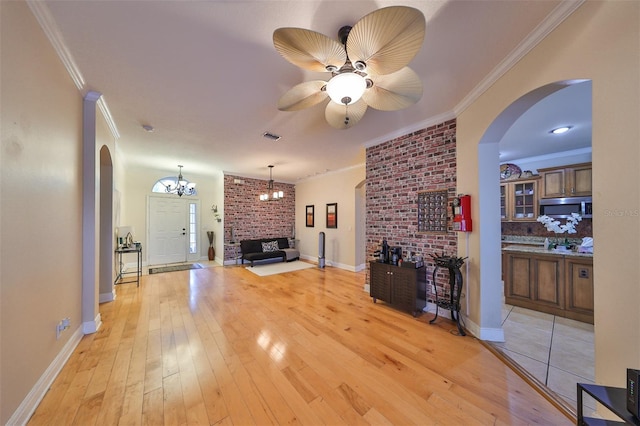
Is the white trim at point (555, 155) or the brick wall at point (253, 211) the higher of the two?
the white trim at point (555, 155)

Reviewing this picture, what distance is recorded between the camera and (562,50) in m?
1.58

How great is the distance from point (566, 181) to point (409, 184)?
129 inches

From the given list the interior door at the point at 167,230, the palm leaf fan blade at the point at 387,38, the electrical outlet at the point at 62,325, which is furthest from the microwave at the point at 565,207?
the interior door at the point at 167,230

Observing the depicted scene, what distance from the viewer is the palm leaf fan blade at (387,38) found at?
1.10 meters

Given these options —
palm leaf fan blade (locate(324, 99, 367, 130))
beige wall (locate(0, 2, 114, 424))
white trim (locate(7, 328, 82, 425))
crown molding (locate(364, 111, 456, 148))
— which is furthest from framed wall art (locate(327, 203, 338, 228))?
white trim (locate(7, 328, 82, 425))

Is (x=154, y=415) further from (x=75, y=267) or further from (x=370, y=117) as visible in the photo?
(x=370, y=117)

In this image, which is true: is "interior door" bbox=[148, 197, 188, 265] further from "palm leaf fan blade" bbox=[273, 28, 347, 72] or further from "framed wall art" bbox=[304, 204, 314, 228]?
"palm leaf fan blade" bbox=[273, 28, 347, 72]

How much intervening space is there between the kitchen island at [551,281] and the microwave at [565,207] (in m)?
1.53

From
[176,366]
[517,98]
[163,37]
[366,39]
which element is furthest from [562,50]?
[176,366]

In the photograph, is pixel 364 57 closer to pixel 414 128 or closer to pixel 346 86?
pixel 346 86

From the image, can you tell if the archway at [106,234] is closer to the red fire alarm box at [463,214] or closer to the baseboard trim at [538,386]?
the red fire alarm box at [463,214]

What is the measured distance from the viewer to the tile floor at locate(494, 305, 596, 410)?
184 cm

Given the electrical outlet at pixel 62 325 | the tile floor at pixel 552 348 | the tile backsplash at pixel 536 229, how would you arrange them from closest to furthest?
the tile floor at pixel 552 348
the electrical outlet at pixel 62 325
the tile backsplash at pixel 536 229

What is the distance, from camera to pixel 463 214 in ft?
8.86
